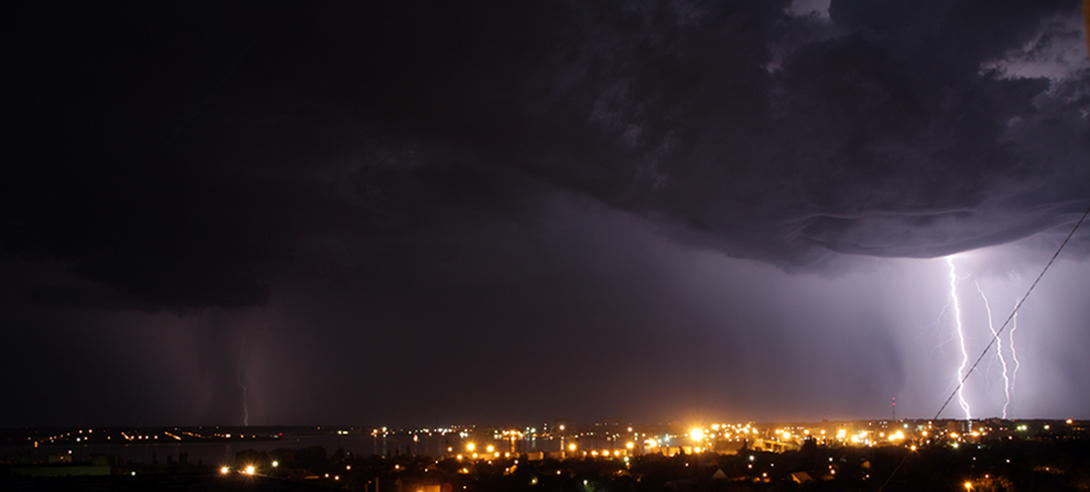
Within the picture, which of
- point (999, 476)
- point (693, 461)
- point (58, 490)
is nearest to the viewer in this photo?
point (58, 490)

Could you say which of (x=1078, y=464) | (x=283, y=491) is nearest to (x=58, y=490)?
(x=283, y=491)

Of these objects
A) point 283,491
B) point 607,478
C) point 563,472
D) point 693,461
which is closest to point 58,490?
point 283,491

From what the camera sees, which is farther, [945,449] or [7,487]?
[945,449]

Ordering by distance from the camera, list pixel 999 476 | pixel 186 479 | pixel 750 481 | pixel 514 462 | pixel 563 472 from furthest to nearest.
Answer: pixel 514 462
pixel 563 472
pixel 750 481
pixel 999 476
pixel 186 479

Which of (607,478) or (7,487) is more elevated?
(7,487)

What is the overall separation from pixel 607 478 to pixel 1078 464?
27009mm

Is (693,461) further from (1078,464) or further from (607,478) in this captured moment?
(1078,464)

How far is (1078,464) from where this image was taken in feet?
123

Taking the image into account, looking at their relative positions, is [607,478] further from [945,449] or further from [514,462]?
[945,449]

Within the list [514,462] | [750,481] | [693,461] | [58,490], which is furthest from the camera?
[514,462]

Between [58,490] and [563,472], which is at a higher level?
[58,490]

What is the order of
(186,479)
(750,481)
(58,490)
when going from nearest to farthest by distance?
(58,490) → (186,479) → (750,481)

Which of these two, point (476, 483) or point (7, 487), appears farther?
point (476, 483)

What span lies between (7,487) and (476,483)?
2773cm
